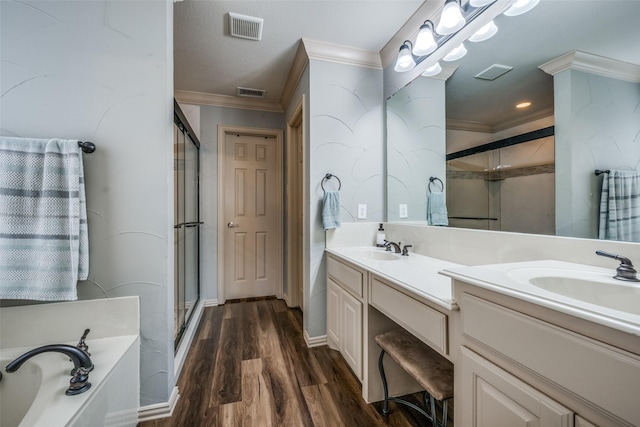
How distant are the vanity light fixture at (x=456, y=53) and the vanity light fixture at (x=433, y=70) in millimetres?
58

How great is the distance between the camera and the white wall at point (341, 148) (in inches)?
78.9

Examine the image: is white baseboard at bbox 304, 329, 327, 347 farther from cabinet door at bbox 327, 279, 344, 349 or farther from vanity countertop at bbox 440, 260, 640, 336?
vanity countertop at bbox 440, 260, 640, 336

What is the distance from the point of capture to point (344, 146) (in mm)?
2062

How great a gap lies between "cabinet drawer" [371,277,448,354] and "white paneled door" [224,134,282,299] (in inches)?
80.8

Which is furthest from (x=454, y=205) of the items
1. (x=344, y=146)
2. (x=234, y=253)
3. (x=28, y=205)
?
(x=234, y=253)

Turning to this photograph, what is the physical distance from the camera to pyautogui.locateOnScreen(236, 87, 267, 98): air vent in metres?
2.73

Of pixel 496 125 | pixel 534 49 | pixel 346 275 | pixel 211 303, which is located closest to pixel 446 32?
pixel 534 49

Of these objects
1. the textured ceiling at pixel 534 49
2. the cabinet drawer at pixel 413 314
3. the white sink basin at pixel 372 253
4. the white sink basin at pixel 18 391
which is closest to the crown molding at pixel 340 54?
the textured ceiling at pixel 534 49

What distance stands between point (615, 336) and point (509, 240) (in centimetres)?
76

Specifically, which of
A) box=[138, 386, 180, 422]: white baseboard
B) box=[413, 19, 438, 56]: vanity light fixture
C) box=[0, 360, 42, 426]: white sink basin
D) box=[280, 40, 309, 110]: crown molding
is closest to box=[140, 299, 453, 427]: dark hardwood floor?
box=[138, 386, 180, 422]: white baseboard

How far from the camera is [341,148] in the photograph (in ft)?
6.74

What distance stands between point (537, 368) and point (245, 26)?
7.68 feet

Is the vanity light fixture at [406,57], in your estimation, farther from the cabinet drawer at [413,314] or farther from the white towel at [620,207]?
the cabinet drawer at [413,314]

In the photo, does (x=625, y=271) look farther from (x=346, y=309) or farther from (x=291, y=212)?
(x=291, y=212)
